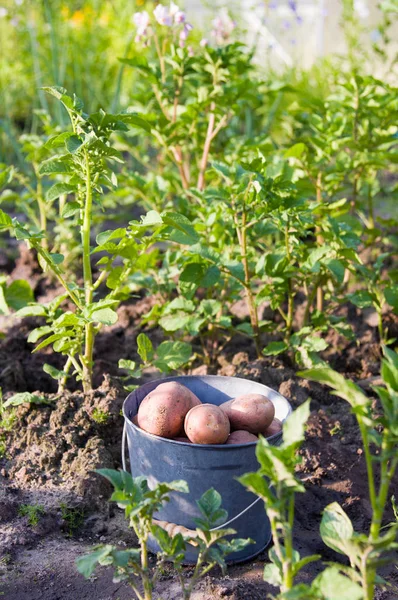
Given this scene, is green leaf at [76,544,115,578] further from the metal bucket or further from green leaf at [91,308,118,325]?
green leaf at [91,308,118,325]

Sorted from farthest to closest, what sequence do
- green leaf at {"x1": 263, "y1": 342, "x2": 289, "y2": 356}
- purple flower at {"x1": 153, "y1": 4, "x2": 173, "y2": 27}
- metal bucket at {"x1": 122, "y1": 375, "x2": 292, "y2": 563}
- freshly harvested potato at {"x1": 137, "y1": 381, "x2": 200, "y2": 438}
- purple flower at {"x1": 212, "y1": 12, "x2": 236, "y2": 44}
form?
purple flower at {"x1": 212, "y1": 12, "x2": 236, "y2": 44}
purple flower at {"x1": 153, "y1": 4, "x2": 173, "y2": 27}
green leaf at {"x1": 263, "y1": 342, "x2": 289, "y2": 356}
freshly harvested potato at {"x1": 137, "y1": 381, "x2": 200, "y2": 438}
metal bucket at {"x1": 122, "y1": 375, "x2": 292, "y2": 563}

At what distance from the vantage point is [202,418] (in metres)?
1.83

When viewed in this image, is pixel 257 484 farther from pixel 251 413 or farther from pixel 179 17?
pixel 179 17

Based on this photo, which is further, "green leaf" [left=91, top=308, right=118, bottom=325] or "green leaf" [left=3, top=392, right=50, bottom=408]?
"green leaf" [left=3, top=392, right=50, bottom=408]

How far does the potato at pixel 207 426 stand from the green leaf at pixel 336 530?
1.34 feet

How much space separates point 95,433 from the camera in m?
2.26

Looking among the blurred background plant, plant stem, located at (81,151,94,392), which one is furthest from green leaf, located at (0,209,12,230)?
plant stem, located at (81,151,94,392)

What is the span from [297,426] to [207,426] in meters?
0.49

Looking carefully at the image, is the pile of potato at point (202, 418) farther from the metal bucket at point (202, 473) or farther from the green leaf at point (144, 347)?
the green leaf at point (144, 347)

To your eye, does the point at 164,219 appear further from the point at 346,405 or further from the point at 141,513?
the point at 346,405

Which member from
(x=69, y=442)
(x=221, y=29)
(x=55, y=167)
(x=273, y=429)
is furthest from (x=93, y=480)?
(x=221, y=29)

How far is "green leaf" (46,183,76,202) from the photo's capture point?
2125 millimetres

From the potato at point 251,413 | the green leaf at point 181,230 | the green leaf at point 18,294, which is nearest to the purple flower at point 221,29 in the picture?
the green leaf at point 181,230

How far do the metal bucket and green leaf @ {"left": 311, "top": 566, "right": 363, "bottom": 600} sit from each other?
1.36 ft
